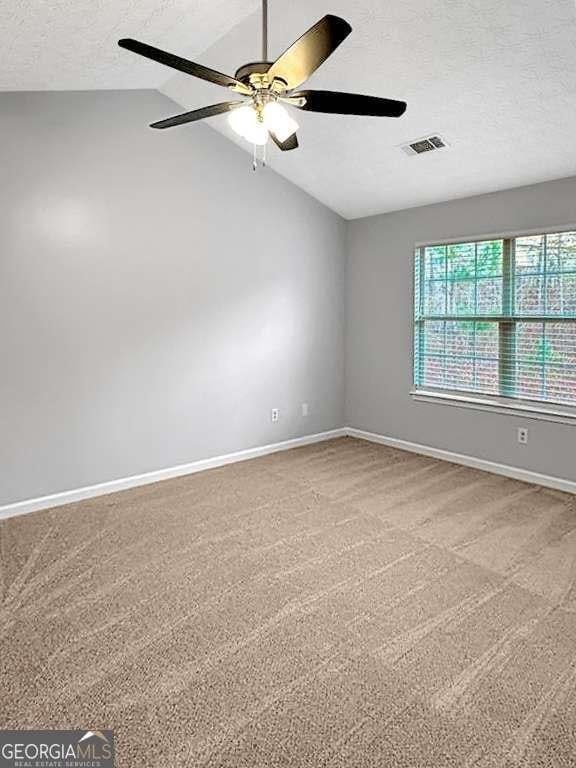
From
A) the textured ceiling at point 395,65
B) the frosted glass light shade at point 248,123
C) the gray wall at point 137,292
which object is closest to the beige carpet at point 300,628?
the gray wall at point 137,292

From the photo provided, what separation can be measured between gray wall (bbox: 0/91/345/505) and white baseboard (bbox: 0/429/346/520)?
0.06 metres

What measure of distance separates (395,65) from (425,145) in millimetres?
819

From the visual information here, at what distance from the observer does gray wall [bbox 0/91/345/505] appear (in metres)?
3.40

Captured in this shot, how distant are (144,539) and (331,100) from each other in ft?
8.41

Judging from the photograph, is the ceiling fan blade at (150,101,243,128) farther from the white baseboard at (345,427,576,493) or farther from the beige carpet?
the white baseboard at (345,427,576,493)

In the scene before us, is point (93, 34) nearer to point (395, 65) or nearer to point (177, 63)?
point (177, 63)

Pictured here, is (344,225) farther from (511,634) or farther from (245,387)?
(511,634)

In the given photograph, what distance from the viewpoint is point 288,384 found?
199 inches

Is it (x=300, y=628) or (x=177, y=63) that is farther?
(x=300, y=628)

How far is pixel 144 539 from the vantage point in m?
3.12

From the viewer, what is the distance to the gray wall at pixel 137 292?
3402 mm

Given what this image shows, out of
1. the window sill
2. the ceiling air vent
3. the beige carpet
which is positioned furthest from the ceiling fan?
the window sill

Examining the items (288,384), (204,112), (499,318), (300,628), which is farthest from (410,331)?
(300,628)

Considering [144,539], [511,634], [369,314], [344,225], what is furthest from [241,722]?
[344,225]
